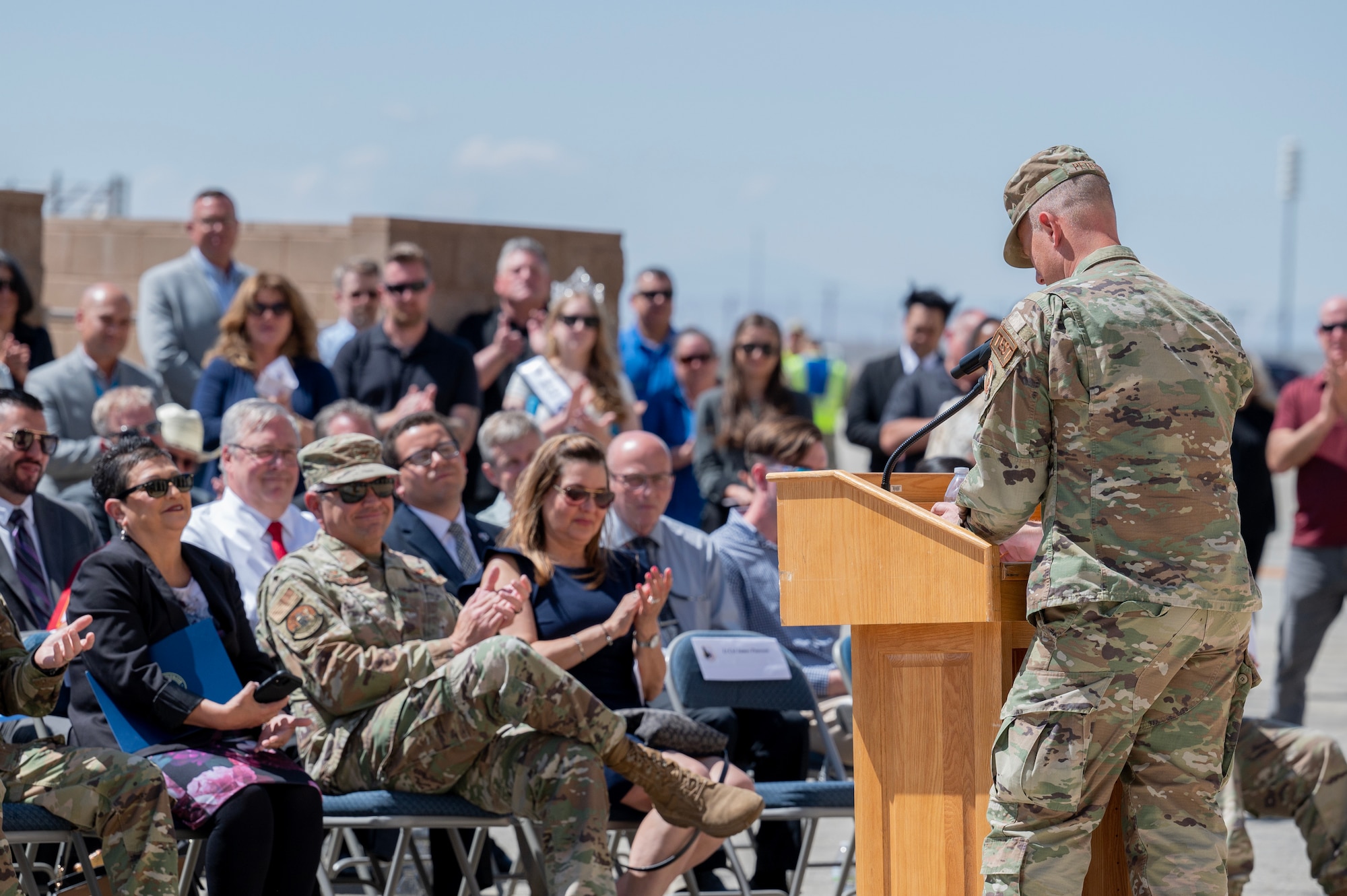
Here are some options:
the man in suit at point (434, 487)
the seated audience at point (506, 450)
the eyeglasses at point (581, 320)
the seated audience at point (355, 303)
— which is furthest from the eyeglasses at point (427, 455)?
the seated audience at point (355, 303)

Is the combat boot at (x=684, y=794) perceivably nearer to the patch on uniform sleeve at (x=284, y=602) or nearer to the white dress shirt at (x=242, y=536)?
the patch on uniform sleeve at (x=284, y=602)

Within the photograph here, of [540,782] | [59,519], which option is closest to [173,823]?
[540,782]

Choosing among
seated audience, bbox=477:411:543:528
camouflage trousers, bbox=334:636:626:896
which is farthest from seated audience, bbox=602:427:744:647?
camouflage trousers, bbox=334:636:626:896

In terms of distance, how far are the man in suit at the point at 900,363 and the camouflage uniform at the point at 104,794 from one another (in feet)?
18.4

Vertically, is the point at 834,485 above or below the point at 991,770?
above

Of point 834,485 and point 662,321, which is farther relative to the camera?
point 662,321

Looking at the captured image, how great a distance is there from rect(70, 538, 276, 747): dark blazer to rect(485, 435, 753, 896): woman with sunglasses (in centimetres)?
80

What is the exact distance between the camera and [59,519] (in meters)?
5.55

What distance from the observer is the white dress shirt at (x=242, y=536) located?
5.65 meters

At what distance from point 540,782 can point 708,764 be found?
0.69 metres

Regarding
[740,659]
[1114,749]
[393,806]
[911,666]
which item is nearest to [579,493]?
[740,659]

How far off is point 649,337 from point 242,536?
12.5 ft

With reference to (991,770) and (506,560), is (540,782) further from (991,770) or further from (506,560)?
(991,770)

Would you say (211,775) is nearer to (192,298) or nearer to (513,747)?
(513,747)
